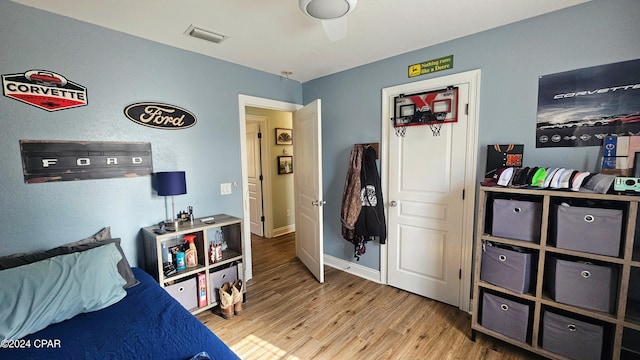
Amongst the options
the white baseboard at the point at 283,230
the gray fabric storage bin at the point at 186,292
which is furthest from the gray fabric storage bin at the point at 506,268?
the white baseboard at the point at 283,230

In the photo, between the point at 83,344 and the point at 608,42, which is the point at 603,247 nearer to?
the point at 608,42

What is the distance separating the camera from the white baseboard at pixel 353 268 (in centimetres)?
301

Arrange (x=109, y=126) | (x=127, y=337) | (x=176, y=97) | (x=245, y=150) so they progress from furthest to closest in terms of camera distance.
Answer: (x=245, y=150)
(x=176, y=97)
(x=109, y=126)
(x=127, y=337)

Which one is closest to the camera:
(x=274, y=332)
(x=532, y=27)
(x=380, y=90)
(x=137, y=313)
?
(x=137, y=313)

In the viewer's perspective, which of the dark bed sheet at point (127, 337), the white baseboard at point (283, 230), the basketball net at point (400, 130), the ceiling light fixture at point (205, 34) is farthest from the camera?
the white baseboard at point (283, 230)

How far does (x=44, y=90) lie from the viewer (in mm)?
1837

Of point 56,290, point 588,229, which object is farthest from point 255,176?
point 588,229

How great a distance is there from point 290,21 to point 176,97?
1.29 m

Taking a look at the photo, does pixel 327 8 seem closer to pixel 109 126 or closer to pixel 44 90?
pixel 109 126

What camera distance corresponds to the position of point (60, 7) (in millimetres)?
1780

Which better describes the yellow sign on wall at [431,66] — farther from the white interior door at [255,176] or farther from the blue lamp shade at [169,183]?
the white interior door at [255,176]

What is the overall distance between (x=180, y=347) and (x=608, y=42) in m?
3.09

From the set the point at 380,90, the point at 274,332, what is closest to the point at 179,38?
the point at 380,90

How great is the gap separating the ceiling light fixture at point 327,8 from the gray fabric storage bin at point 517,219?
63.1 inches
